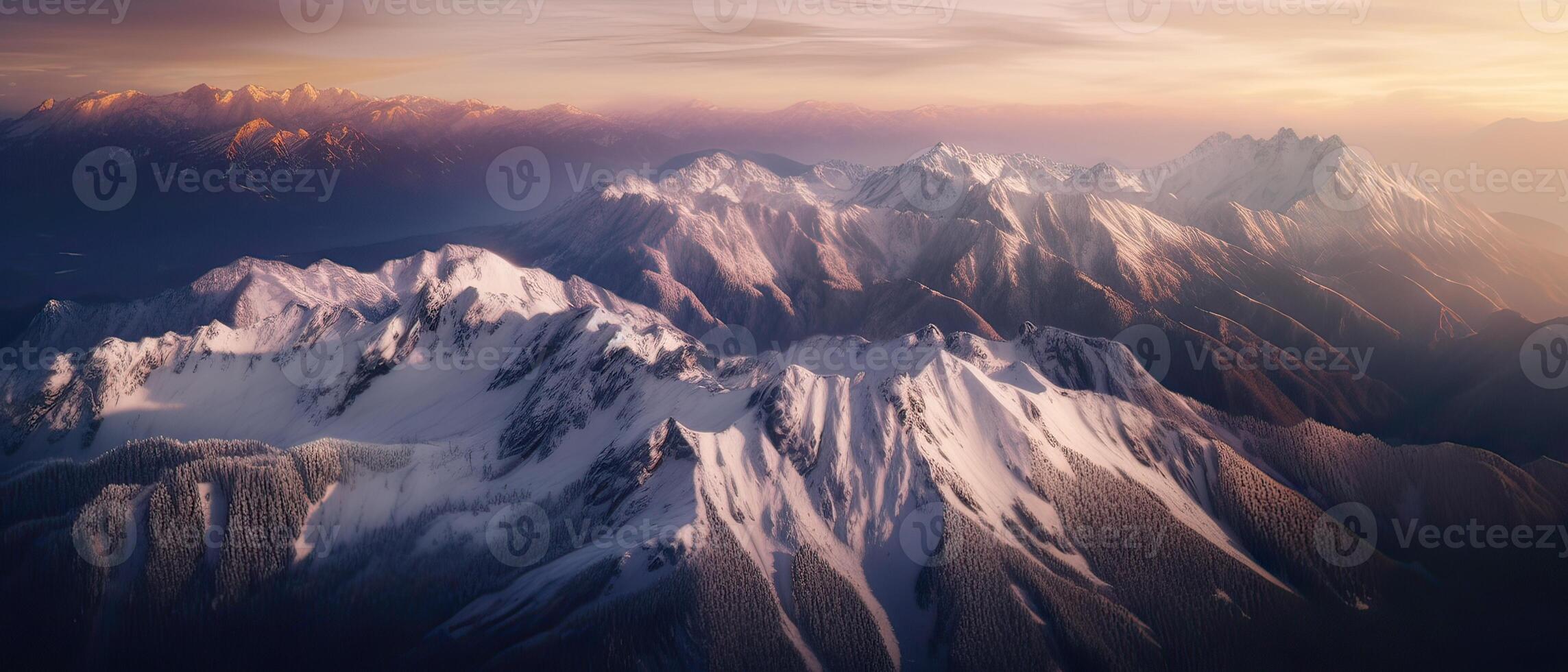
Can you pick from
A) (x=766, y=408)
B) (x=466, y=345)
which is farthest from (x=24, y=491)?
(x=766, y=408)

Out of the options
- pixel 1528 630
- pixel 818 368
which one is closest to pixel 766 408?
pixel 818 368

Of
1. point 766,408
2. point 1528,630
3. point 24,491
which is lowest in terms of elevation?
point 1528,630

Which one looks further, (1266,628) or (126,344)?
(126,344)

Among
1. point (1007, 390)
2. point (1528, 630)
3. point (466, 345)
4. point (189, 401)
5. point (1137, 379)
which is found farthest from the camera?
point (466, 345)

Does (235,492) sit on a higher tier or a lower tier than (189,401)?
higher

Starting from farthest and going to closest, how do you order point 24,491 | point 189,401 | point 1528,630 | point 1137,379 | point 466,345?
point 466,345, point 189,401, point 1137,379, point 24,491, point 1528,630

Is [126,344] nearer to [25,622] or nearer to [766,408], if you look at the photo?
[25,622]
